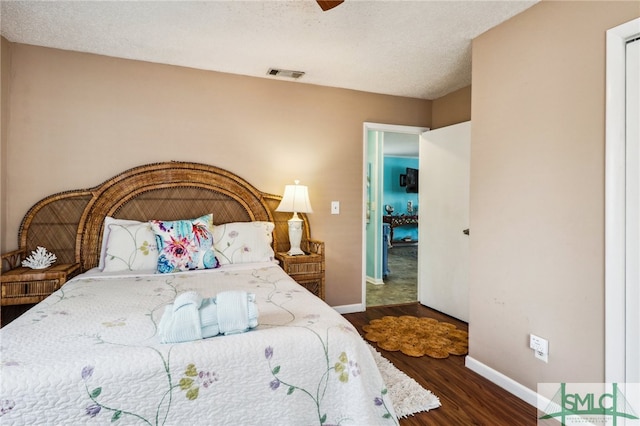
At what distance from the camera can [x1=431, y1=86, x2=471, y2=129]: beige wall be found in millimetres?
3549

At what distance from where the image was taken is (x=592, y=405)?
1.76 metres

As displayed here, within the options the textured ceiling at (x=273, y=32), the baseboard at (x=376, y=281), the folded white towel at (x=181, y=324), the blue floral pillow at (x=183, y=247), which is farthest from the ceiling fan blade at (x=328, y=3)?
the baseboard at (x=376, y=281)

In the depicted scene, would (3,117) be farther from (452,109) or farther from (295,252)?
(452,109)

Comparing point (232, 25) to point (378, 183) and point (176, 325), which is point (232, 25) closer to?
point (176, 325)

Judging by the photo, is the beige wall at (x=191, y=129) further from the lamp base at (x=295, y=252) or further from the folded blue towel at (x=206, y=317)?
the folded blue towel at (x=206, y=317)

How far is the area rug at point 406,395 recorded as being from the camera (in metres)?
2.00

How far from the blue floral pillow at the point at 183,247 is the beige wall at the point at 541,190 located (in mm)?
2000

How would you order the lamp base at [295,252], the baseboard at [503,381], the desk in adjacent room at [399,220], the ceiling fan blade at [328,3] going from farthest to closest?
the desk in adjacent room at [399,220]
the lamp base at [295,252]
the baseboard at [503,381]
the ceiling fan blade at [328,3]

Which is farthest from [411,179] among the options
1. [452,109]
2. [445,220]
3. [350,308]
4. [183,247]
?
[183,247]

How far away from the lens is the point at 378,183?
5125mm

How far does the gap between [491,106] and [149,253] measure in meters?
2.66

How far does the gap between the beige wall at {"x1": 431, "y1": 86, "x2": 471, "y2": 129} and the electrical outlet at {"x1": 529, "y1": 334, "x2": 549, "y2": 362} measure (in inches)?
88.7

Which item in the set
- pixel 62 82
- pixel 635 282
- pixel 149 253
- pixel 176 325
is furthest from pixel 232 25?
pixel 635 282

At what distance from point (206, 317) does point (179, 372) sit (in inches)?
9.1
